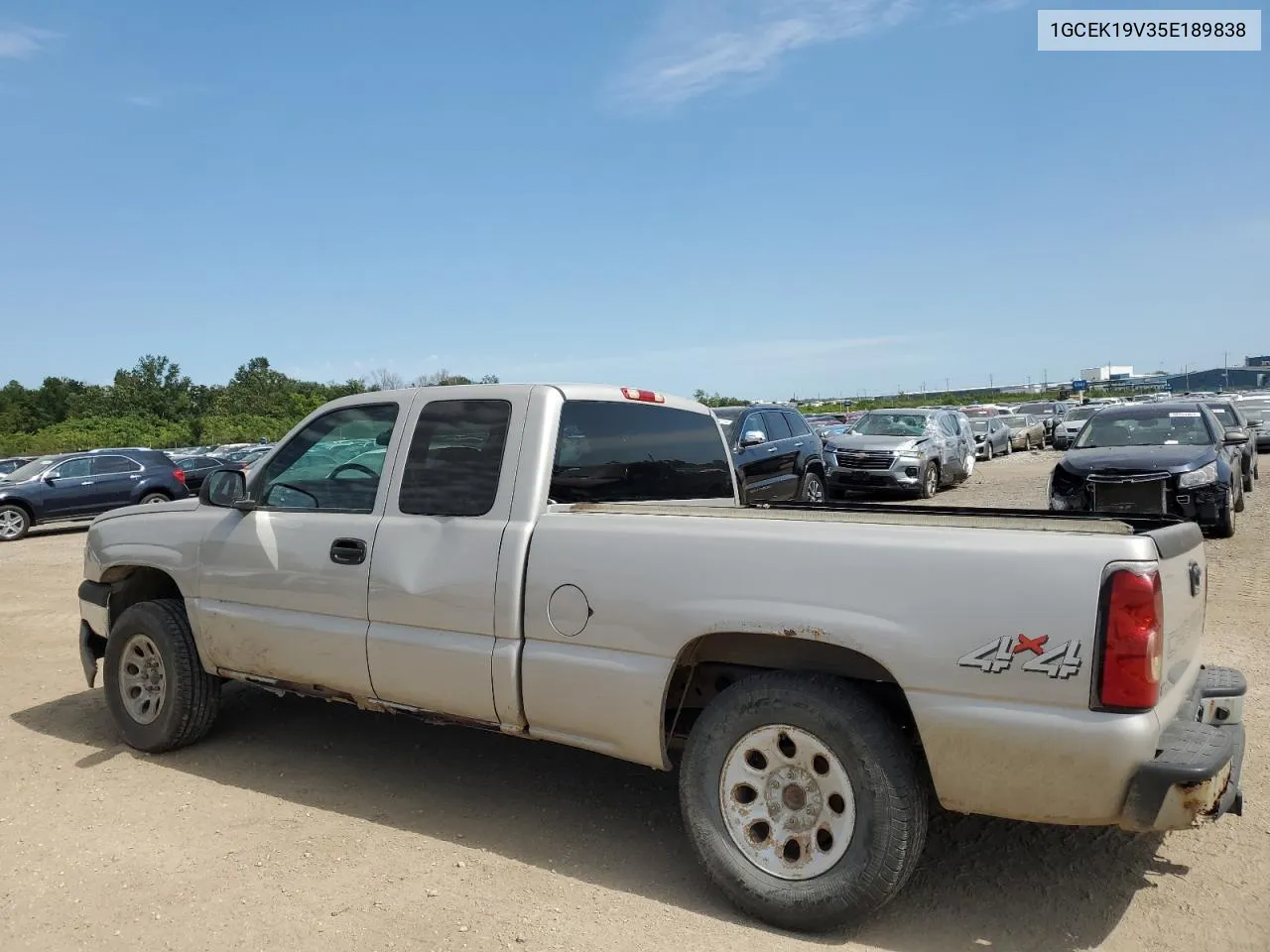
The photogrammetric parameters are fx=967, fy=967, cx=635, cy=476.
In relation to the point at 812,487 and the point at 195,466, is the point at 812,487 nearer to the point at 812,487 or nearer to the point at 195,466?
the point at 812,487

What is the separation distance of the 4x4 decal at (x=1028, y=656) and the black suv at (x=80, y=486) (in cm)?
1883

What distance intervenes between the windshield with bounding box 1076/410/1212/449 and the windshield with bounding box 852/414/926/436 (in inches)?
222

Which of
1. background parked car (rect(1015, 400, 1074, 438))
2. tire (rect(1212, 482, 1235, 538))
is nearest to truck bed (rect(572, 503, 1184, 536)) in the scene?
tire (rect(1212, 482, 1235, 538))

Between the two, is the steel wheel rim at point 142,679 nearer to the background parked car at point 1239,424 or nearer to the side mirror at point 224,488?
the side mirror at point 224,488

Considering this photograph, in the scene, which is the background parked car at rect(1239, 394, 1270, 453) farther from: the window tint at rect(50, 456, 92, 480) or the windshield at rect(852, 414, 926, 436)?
the window tint at rect(50, 456, 92, 480)

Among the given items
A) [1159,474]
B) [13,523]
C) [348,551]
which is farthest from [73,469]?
[1159,474]

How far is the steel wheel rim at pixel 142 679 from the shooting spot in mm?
5141

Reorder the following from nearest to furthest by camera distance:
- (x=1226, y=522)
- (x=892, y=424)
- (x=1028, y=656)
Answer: (x=1028, y=656), (x=1226, y=522), (x=892, y=424)

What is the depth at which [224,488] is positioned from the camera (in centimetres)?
492

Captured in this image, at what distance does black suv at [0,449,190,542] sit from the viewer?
712 inches

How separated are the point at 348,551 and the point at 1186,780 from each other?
331cm

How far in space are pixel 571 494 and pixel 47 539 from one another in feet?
57.4

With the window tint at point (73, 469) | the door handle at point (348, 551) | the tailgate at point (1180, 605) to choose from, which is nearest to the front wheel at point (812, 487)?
the door handle at point (348, 551)

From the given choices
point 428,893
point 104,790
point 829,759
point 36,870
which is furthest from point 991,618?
point 104,790
